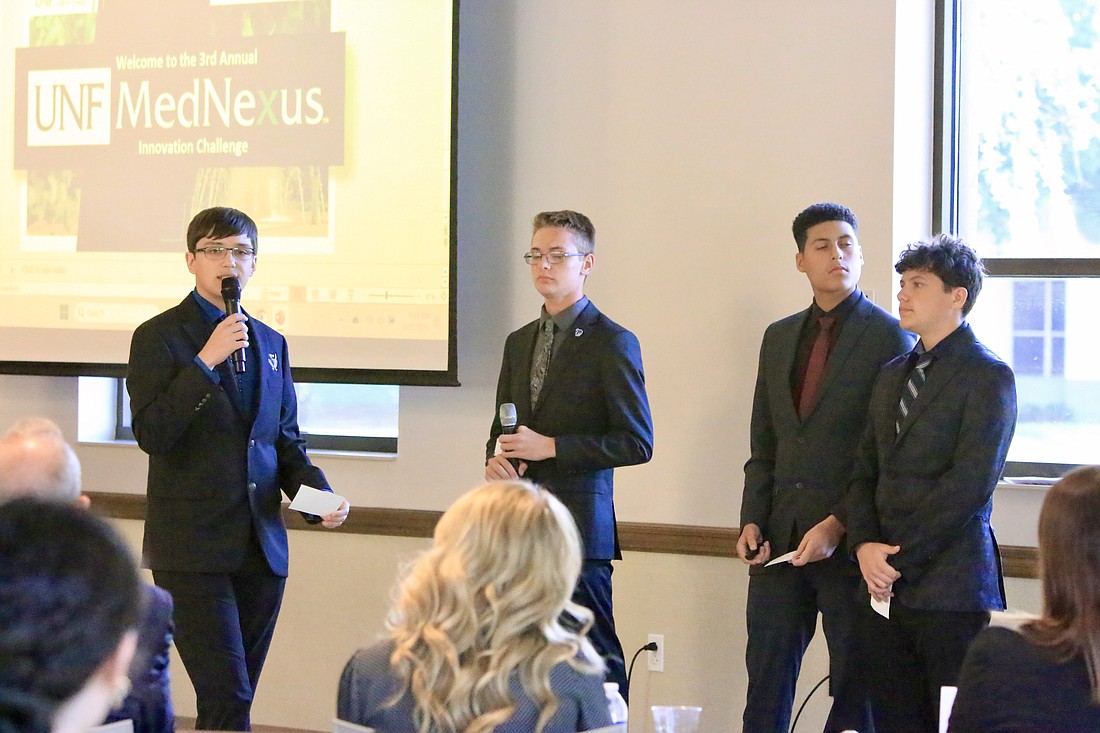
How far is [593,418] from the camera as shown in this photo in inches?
133

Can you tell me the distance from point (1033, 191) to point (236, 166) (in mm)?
2870

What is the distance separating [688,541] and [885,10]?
1.88 meters

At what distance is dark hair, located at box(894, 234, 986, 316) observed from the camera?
3064mm

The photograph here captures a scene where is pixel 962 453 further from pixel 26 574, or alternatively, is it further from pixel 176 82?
pixel 176 82

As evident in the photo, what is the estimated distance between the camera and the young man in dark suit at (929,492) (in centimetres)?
291

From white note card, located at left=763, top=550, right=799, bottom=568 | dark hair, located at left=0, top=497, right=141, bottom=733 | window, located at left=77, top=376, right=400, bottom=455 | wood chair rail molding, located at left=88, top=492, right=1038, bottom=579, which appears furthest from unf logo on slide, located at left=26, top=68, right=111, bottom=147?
dark hair, located at left=0, top=497, right=141, bottom=733

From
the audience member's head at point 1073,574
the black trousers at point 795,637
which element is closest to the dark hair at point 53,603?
the audience member's head at point 1073,574

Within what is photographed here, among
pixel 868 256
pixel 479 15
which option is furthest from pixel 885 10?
pixel 479 15

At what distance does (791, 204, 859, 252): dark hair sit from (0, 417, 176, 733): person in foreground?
7.04 feet

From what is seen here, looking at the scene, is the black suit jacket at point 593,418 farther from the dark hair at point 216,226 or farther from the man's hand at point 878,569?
the dark hair at point 216,226

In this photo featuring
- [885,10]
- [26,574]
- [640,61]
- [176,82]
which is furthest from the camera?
[176,82]

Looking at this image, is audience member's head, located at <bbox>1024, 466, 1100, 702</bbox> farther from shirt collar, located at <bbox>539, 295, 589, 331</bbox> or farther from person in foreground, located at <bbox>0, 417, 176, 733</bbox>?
shirt collar, located at <bbox>539, 295, 589, 331</bbox>

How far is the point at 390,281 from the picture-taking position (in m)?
4.23

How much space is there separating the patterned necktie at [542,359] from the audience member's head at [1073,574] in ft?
6.19
